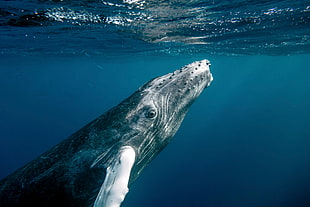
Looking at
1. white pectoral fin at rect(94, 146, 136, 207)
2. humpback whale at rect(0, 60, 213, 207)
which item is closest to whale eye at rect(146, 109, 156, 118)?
humpback whale at rect(0, 60, 213, 207)

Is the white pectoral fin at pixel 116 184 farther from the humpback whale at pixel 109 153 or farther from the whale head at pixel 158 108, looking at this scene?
the whale head at pixel 158 108

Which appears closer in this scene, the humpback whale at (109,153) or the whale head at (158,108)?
the humpback whale at (109,153)

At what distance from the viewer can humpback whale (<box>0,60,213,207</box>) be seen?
10.1 feet

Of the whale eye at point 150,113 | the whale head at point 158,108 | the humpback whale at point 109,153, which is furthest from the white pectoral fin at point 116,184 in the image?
the whale eye at point 150,113

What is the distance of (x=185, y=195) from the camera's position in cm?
2944

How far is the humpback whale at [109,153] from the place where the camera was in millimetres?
3080

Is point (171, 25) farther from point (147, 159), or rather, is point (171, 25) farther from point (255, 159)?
point (255, 159)

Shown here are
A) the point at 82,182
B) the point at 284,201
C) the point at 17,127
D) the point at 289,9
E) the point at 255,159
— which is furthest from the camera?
the point at 17,127

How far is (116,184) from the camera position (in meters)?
2.86

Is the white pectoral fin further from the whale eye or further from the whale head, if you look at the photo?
the whale eye

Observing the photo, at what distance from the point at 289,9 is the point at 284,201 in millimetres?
28430

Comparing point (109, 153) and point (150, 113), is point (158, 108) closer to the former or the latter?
point (150, 113)

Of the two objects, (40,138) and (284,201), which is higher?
(284,201)

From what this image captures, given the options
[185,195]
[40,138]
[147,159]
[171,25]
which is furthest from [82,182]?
[40,138]
